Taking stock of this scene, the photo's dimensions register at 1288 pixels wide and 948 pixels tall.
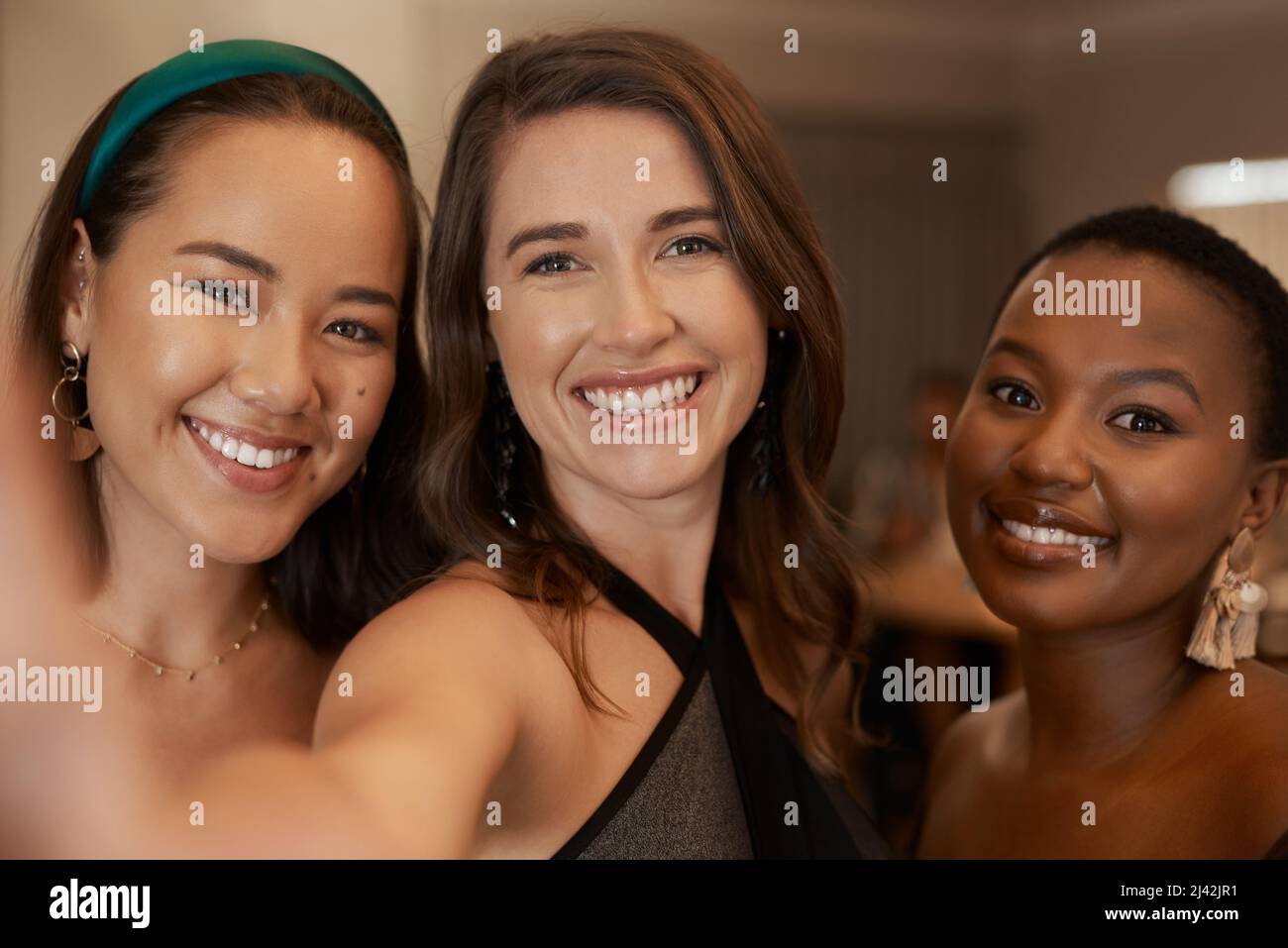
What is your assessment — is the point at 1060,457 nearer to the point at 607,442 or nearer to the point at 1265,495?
the point at 1265,495

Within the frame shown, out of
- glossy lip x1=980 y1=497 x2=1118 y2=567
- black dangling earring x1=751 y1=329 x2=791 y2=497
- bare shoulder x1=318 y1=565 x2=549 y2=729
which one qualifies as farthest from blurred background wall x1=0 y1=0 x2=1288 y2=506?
bare shoulder x1=318 y1=565 x2=549 y2=729

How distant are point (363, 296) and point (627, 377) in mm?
248

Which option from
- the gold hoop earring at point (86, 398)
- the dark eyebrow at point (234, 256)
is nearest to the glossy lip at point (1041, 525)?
the dark eyebrow at point (234, 256)

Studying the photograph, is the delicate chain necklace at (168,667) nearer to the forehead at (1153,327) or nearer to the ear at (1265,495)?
the forehead at (1153,327)

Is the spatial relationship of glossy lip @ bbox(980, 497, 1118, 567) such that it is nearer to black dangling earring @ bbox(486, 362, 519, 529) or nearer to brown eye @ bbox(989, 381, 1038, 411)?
brown eye @ bbox(989, 381, 1038, 411)

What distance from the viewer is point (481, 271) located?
3.68ft

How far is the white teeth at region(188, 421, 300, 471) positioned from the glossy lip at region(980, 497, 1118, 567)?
2.36ft

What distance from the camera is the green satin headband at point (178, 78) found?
3.44 feet

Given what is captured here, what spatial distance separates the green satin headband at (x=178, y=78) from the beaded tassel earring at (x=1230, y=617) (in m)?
0.99

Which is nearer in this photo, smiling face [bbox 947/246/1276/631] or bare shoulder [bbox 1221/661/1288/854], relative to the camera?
bare shoulder [bbox 1221/661/1288/854]

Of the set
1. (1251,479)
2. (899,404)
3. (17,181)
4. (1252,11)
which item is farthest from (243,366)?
(899,404)

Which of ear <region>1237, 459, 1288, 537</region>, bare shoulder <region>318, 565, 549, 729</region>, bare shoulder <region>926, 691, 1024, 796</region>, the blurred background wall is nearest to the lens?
bare shoulder <region>318, 565, 549, 729</region>

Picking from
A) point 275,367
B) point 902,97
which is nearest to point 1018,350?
point 275,367

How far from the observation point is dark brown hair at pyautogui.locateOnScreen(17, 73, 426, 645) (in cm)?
104
